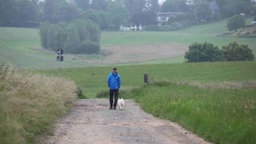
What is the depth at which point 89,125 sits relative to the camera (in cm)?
1955

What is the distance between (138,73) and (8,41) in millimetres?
28843

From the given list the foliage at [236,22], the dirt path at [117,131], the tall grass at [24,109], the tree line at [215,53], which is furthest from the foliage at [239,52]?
the tall grass at [24,109]

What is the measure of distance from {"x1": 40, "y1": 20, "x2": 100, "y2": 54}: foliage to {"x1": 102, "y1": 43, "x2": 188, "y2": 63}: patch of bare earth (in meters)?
3.99

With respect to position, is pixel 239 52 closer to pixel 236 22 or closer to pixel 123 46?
pixel 123 46

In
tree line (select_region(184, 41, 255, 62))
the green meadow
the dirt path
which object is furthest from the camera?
tree line (select_region(184, 41, 255, 62))

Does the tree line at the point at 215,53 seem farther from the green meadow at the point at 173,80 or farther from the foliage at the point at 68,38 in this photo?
the foliage at the point at 68,38

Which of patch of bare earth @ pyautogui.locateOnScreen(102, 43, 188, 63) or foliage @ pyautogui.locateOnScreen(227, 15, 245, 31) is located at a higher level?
foliage @ pyautogui.locateOnScreen(227, 15, 245, 31)

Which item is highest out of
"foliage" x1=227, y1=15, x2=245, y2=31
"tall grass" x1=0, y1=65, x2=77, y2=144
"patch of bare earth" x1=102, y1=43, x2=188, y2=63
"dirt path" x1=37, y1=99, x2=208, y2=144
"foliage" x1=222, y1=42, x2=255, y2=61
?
"foliage" x1=227, y1=15, x2=245, y2=31

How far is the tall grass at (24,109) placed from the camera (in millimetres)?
13250

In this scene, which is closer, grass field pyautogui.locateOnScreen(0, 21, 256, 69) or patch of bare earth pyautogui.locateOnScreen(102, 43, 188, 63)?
grass field pyautogui.locateOnScreen(0, 21, 256, 69)

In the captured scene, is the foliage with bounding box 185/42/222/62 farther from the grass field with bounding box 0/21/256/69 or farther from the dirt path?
the dirt path

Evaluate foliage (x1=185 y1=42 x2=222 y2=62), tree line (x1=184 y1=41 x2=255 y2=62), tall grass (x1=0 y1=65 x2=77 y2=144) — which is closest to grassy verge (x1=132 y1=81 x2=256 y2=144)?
tall grass (x1=0 y1=65 x2=77 y2=144)

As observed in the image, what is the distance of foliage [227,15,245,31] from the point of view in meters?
132

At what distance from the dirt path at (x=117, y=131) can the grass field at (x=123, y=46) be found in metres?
46.8
